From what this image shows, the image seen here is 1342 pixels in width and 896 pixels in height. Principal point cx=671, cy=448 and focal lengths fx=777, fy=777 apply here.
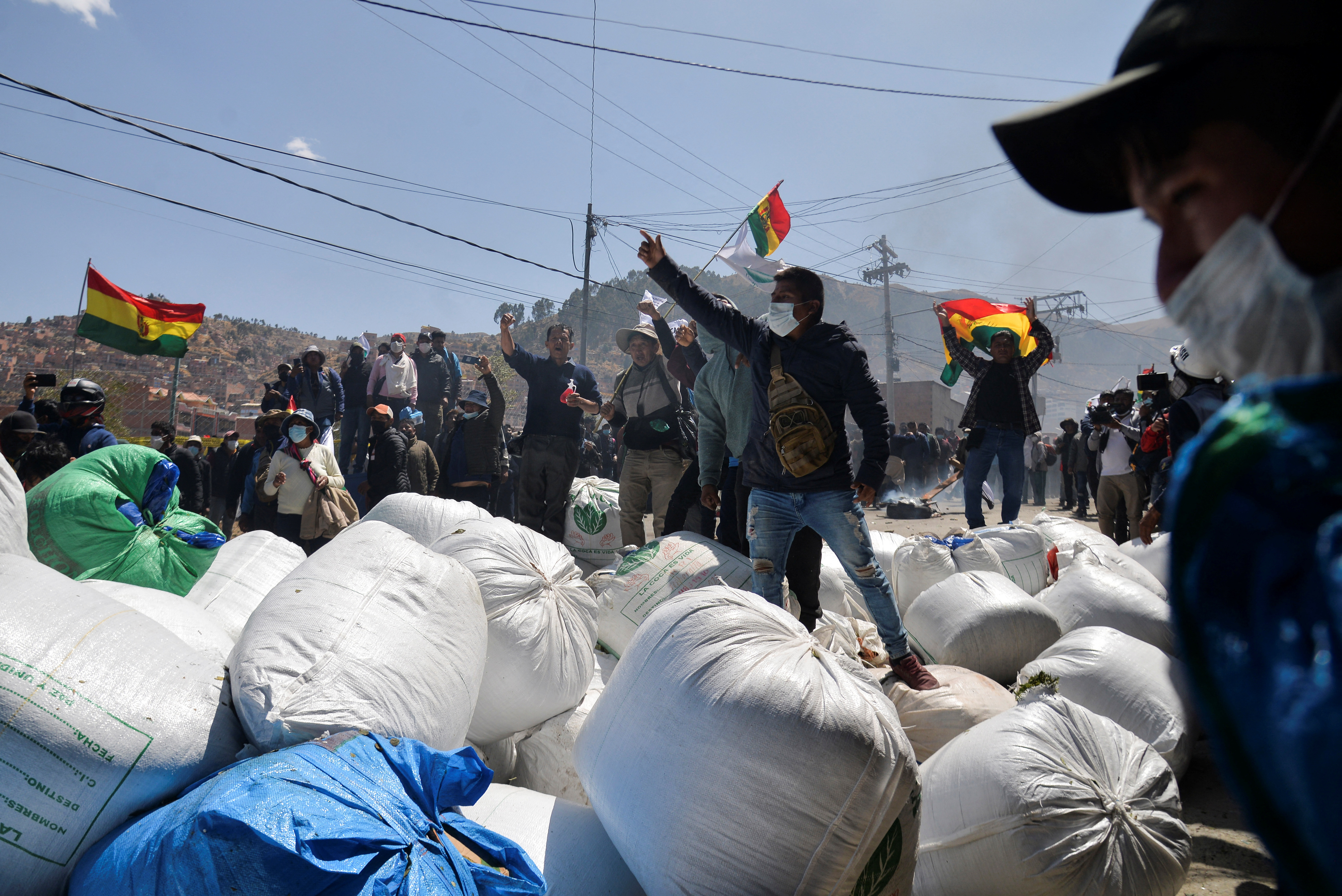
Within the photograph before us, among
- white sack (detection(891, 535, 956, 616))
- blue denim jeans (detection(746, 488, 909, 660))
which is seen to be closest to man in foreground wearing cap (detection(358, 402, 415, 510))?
blue denim jeans (detection(746, 488, 909, 660))

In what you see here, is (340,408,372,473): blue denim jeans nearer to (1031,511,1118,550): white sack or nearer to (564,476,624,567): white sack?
(564,476,624,567): white sack

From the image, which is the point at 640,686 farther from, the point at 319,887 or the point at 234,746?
the point at 234,746

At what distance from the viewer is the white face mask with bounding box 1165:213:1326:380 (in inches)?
21.1

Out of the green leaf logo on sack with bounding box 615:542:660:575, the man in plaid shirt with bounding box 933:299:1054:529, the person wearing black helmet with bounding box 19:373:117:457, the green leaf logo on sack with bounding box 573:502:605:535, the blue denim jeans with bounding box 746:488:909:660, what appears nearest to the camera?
the blue denim jeans with bounding box 746:488:909:660

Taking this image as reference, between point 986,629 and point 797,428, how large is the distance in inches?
48.6

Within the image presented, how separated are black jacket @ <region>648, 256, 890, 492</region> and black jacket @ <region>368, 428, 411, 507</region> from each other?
3.66 m

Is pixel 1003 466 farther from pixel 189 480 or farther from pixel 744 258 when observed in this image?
pixel 189 480

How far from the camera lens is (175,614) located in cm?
228

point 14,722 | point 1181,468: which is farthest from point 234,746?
point 1181,468

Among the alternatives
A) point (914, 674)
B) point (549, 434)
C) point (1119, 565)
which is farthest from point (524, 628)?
point (1119, 565)

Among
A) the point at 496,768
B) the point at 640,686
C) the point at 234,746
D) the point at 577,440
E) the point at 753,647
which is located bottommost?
the point at 496,768

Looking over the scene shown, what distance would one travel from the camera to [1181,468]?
0.51 metres

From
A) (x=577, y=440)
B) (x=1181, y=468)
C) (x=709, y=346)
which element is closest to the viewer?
(x=1181, y=468)

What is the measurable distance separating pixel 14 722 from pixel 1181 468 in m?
1.96
